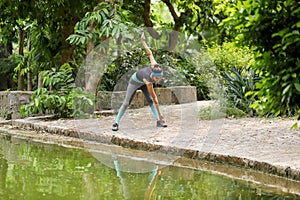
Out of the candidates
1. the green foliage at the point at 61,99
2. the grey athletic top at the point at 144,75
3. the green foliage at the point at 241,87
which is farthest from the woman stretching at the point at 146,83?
the green foliage at the point at 241,87

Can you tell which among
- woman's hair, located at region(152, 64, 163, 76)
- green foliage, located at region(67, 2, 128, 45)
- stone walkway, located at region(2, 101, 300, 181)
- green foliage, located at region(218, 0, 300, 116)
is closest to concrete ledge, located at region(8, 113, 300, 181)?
stone walkway, located at region(2, 101, 300, 181)

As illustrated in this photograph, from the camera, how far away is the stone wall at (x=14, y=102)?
10.8m

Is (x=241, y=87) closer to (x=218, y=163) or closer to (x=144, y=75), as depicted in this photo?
(x=144, y=75)

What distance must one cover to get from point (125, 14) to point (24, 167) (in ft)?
15.3

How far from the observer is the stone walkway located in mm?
5457

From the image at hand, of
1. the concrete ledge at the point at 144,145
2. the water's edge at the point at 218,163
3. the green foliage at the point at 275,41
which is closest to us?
the green foliage at the point at 275,41

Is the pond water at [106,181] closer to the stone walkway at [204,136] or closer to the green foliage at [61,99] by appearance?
the stone walkway at [204,136]

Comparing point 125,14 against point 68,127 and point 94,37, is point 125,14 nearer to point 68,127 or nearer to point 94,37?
point 94,37

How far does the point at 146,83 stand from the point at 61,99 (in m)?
2.63

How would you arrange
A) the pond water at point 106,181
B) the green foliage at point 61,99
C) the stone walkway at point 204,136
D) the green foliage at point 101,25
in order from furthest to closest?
the green foliage at point 61,99 < the green foliage at point 101,25 < the stone walkway at point 204,136 < the pond water at point 106,181

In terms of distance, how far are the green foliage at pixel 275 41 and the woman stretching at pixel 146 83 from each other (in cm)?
411

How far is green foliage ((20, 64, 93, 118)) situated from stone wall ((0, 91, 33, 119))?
1.72 ft

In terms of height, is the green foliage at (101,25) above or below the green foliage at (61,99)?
above

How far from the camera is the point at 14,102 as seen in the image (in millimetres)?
10812
